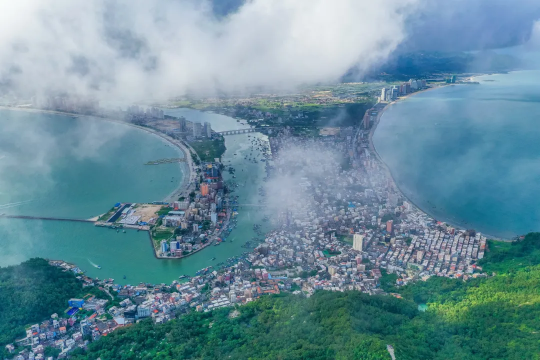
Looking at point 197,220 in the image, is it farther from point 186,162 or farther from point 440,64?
point 440,64

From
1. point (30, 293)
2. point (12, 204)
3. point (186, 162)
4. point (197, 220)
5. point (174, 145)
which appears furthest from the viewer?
point (174, 145)

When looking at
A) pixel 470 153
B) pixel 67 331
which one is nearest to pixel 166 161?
pixel 67 331

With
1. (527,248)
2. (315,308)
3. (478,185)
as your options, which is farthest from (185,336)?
(478,185)

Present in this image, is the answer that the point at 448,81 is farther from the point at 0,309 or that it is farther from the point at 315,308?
the point at 0,309

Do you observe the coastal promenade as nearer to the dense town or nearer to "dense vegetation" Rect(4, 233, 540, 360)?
the dense town

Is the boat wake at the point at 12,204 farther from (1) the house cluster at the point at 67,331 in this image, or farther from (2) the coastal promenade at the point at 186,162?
(1) the house cluster at the point at 67,331

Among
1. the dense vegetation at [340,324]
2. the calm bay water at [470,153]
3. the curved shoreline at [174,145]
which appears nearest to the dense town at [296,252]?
the dense vegetation at [340,324]

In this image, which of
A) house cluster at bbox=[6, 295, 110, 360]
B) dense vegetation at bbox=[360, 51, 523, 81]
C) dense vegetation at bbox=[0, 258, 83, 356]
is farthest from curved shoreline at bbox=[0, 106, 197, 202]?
dense vegetation at bbox=[360, 51, 523, 81]
